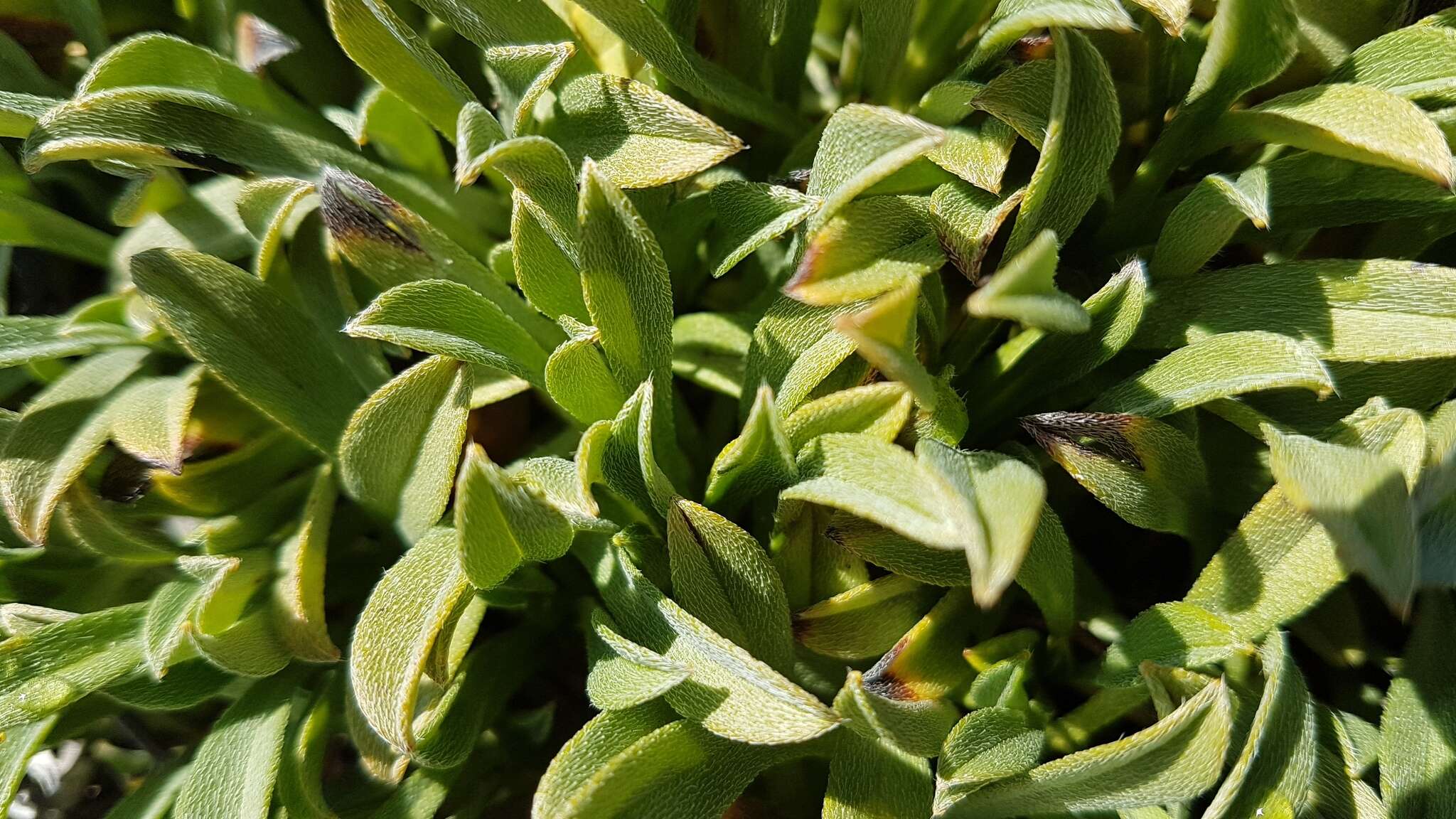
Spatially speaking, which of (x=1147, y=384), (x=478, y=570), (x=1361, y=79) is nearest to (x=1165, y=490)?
(x=1147, y=384)

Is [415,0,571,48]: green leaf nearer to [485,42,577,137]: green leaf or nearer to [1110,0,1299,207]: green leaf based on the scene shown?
[485,42,577,137]: green leaf

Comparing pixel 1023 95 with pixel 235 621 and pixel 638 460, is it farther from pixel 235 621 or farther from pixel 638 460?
pixel 235 621

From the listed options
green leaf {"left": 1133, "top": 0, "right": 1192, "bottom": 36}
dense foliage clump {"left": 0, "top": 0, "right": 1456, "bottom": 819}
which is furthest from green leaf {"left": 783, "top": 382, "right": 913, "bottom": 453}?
green leaf {"left": 1133, "top": 0, "right": 1192, "bottom": 36}

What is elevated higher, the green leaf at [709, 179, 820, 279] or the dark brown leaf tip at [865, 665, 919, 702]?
the green leaf at [709, 179, 820, 279]

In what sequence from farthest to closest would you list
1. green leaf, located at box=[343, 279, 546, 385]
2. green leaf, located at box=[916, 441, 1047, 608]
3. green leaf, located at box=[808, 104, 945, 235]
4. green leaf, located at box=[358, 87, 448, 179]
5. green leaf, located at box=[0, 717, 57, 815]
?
1. green leaf, located at box=[358, 87, 448, 179]
2. green leaf, located at box=[0, 717, 57, 815]
3. green leaf, located at box=[343, 279, 546, 385]
4. green leaf, located at box=[808, 104, 945, 235]
5. green leaf, located at box=[916, 441, 1047, 608]

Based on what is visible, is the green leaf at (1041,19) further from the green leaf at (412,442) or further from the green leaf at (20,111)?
the green leaf at (20,111)
